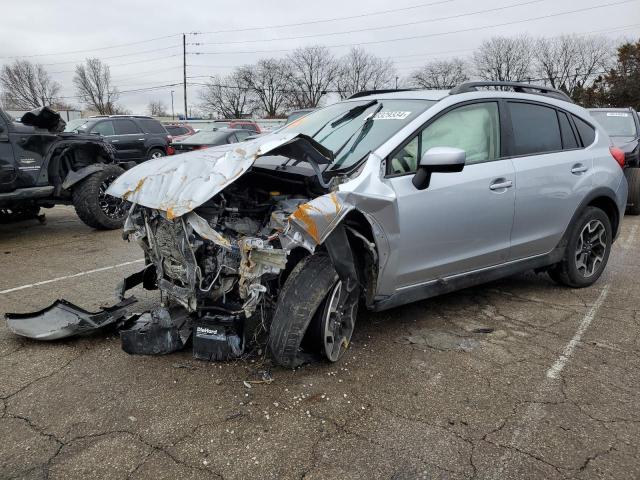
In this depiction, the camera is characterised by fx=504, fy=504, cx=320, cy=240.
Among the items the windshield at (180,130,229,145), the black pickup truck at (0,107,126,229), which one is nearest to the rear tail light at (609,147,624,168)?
the black pickup truck at (0,107,126,229)

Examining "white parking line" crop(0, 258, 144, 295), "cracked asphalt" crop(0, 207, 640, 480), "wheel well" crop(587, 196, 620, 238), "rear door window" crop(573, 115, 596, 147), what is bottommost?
"white parking line" crop(0, 258, 144, 295)

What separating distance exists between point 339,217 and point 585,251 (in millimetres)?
3087

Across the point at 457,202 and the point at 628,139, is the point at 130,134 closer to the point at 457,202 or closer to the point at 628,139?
the point at 628,139

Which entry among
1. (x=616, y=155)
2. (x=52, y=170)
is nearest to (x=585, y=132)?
(x=616, y=155)


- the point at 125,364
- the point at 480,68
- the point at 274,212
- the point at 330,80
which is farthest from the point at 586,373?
the point at 330,80

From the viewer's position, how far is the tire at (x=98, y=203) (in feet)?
25.1

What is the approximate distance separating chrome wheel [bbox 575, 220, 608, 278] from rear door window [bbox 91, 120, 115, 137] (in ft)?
43.1

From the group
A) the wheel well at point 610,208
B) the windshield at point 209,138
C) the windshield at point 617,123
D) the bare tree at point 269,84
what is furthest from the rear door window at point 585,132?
the bare tree at point 269,84

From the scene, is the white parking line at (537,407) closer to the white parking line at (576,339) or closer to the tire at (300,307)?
the white parking line at (576,339)

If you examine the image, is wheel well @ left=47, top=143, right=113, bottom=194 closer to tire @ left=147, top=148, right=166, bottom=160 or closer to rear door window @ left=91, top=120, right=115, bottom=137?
rear door window @ left=91, top=120, right=115, bottom=137

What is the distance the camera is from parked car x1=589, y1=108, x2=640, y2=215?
30.1ft

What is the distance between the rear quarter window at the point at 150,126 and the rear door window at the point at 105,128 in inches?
39.8

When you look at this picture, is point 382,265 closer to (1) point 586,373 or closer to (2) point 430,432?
(2) point 430,432

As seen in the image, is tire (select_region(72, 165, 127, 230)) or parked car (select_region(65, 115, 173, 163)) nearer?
tire (select_region(72, 165, 127, 230))
